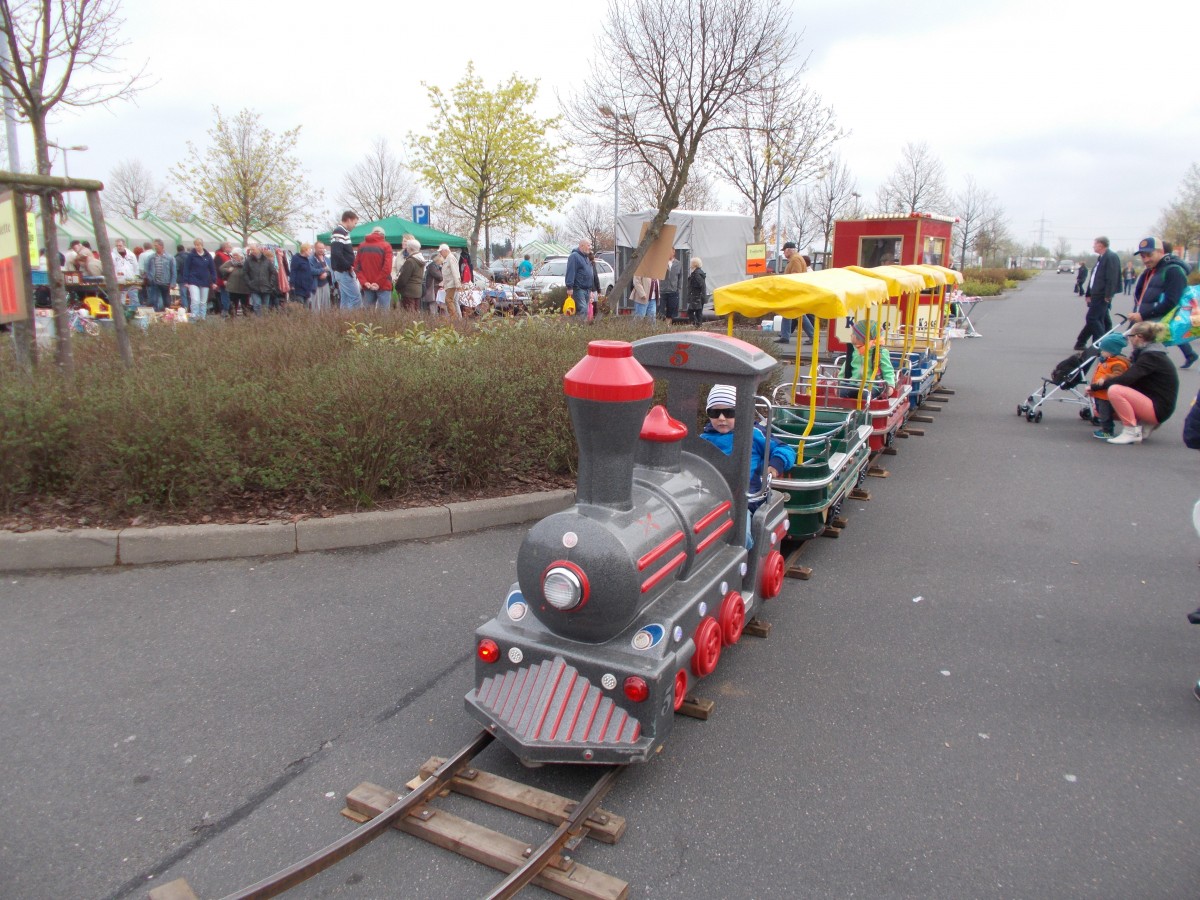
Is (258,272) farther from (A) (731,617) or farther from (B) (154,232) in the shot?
(B) (154,232)

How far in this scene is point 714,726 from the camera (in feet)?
12.0

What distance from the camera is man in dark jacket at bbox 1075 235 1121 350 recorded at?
1235 cm

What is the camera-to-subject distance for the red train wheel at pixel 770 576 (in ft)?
14.6

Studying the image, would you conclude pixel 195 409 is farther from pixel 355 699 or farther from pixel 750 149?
pixel 750 149

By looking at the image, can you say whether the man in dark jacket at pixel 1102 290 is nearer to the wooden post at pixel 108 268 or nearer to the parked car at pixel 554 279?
the parked car at pixel 554 279

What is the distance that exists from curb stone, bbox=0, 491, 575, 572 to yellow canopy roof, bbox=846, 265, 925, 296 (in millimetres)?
4301

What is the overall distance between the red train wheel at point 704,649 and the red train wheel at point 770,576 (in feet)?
3.01

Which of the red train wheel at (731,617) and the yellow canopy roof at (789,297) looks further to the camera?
the yellow canopy roof at (789,297)

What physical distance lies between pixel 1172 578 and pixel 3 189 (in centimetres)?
908

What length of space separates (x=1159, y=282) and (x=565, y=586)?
10.1 m

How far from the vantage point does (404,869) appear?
277 centimetres

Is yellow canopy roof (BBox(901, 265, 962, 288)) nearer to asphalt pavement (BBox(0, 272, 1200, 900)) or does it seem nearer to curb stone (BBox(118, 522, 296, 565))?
asphalt pavement (BBox(0, 272, 1200, 900))

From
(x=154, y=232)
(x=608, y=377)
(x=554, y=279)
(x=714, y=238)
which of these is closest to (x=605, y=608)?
(x=608, y=377)

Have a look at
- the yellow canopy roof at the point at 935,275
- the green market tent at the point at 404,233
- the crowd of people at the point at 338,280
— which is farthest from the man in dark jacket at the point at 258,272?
the yellow canopy roof at the point at 935,275
